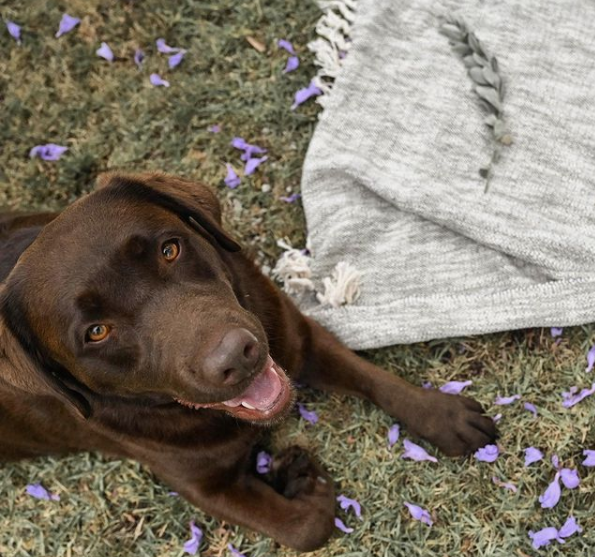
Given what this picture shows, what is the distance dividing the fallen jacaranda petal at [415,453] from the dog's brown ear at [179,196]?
3.54ft

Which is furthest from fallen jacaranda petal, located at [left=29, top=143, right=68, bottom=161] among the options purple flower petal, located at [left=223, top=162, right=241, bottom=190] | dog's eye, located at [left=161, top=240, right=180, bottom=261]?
dog's eye, located at [left=161, top=240, right=180, bottom=261]

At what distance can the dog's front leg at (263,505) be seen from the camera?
3025mm

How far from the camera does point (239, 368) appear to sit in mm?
2225

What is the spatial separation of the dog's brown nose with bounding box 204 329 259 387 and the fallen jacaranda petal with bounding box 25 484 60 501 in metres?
1.60

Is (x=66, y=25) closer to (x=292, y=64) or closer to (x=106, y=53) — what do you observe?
(x=106, y=53)

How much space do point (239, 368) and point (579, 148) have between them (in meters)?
1.92

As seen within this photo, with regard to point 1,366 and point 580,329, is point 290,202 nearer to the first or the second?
point 580,329

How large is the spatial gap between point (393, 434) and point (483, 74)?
1580mm

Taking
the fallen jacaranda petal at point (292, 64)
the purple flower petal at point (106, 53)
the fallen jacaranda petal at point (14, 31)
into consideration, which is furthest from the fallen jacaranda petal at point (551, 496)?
the fallen jacaranda petal at point (14, 31)

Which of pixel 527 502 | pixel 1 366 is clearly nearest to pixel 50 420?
pixel 1 366

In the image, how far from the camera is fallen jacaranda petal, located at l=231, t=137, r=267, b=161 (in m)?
3.88

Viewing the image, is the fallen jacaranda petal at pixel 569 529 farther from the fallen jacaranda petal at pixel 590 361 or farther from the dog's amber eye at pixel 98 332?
the dog's amber eye at pixel 98 332

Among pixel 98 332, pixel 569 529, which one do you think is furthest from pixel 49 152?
pixel 569 529

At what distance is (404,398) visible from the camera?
3.16 metres
